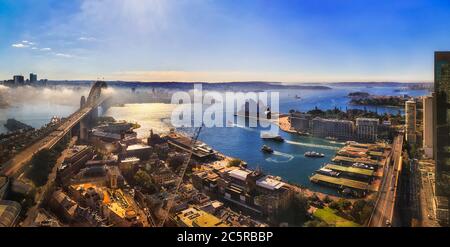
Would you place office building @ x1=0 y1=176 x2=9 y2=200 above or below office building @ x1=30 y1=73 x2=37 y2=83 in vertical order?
below

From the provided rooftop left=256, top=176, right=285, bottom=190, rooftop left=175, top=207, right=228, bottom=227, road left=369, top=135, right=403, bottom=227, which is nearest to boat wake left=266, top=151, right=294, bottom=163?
road left=369, top=135, right=403, bottom=227

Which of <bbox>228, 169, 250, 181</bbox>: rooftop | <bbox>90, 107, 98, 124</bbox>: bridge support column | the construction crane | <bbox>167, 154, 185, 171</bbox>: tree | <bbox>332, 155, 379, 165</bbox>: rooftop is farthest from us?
<bbox>90, 107, 98, 124</bbox>: bridge support column

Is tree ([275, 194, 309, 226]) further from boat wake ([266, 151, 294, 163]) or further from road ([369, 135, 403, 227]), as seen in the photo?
boat wake ([266, 151, 294, 163])

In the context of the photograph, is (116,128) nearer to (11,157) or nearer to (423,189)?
(11,157)

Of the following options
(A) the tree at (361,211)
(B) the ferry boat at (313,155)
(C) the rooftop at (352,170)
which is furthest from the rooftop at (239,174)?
(B) the ferry boat at (313,155)

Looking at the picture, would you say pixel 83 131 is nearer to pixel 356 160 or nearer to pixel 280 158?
pixel 280 158

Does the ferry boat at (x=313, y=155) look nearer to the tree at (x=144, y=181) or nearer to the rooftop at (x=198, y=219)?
the tree at (x=144, y=181)

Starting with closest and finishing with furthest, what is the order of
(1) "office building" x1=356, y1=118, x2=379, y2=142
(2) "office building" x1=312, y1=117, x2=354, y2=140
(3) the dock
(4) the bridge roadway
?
(4) the bridge roadway → (3) the dock → (1) "office building" x1=356, y1=118, x2=379, y2=142 → (2) "office building" x1=312, y1=117, x2=354, y2=140

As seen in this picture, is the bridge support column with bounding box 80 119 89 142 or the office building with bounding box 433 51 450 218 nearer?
the office building with bounding box 433 51 450 218

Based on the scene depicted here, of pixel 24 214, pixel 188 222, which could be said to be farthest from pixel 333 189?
pixel 24 214
